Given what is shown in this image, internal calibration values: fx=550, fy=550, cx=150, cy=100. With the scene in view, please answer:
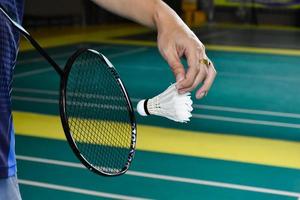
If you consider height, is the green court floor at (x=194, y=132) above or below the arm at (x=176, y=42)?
below

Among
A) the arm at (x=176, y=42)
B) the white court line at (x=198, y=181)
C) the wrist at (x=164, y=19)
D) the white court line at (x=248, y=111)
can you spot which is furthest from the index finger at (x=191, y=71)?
the white court line at (x=248, y=111)

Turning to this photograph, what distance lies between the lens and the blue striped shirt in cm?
146

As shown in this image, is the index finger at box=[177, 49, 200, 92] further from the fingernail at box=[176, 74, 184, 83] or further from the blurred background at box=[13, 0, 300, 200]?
the blurred background at box=[13, 0, 300, 200]

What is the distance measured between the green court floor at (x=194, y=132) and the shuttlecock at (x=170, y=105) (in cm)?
224

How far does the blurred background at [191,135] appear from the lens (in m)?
3.89

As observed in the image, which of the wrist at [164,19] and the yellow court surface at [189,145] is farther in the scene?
the yellow court surface at [189,145]

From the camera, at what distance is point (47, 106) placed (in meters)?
6.55

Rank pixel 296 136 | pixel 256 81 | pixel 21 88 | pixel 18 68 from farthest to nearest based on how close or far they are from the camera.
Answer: pixel 18 68 → pixel 256 81 → pixel 21 88 → pixel 296 136

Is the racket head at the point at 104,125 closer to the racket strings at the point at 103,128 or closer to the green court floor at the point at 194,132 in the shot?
the racket strings at the point at 103,128

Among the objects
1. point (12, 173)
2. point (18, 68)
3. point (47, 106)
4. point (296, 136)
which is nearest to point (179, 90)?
point (12, 173)

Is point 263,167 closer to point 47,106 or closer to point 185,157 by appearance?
point 185,157

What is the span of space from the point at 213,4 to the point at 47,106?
652 inches

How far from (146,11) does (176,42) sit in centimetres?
14

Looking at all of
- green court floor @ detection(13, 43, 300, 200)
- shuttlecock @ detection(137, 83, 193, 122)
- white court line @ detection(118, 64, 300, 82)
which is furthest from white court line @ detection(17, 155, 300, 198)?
white court line @ detection(118, 64, 300, 82)
